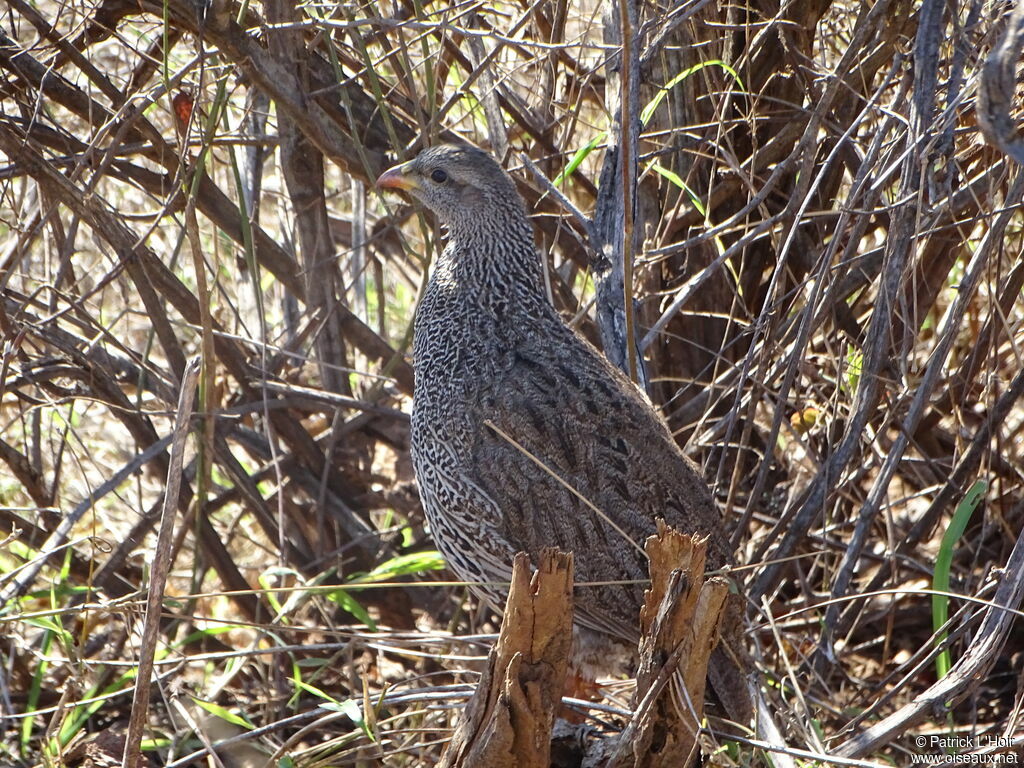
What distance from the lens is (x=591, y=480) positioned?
11.1 ft

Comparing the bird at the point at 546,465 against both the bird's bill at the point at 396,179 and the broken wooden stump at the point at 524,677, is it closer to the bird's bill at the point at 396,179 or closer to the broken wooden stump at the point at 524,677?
the bird's bill at the point at 396,179

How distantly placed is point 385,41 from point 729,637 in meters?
2.36

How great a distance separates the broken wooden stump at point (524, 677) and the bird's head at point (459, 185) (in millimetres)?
1891

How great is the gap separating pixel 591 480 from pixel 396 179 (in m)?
1.26

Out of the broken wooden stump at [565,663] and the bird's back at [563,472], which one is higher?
the bird's back at [563,472]

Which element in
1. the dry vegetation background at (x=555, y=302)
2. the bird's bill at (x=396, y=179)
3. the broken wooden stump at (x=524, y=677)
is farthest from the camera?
the bird's bill at (x=396, y=179)

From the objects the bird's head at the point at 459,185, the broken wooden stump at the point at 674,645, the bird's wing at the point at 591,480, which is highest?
the bird's head at the point at 459,185

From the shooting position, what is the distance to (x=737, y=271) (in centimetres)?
424

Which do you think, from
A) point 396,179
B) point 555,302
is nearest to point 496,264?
point 396,179

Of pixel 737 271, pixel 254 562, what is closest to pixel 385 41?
pixel 737 271

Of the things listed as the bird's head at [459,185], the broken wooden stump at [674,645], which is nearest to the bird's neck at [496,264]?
the bird's head at [459,185]

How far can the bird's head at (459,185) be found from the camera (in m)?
3.80

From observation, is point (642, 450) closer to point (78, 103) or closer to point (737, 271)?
point (737, 271)

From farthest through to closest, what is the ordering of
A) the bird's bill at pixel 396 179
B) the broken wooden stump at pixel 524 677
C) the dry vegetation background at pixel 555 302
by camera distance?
the bird's bill at pixel 396 179 < the dry vegetation background at pixel 555 302 < the broken wooden stump at pixel 524 677
